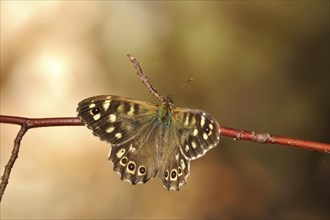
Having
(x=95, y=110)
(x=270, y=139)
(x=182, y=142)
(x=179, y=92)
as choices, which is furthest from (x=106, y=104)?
(x=179, y=92)

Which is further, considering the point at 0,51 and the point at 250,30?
the point at 250,30

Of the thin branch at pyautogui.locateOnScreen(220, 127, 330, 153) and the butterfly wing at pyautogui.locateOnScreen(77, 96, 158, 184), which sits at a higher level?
the butterfly wing at pyautogui.locateOnScreen(77, 96, 158, 184)

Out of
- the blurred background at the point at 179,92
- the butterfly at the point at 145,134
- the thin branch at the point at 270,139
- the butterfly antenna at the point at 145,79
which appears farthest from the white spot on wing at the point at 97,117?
the blurred background at the point at 179,92

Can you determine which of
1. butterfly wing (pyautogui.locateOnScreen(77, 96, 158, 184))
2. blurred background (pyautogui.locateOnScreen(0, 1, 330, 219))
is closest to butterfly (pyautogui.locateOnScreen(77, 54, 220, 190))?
butterfly wing (pyautogui.locateOnScreen(77, 96, 158, 184))

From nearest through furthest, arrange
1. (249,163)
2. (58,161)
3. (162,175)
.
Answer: (162,175)
(58,161)
(249,163)

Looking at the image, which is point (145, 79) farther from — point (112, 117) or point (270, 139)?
point (270, 139)

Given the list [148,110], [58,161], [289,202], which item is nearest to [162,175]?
[148,110]

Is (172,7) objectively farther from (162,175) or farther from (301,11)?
(162,175)

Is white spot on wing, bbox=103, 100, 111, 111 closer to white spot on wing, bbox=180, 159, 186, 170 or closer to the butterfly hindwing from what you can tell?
the butterfly hindwing
